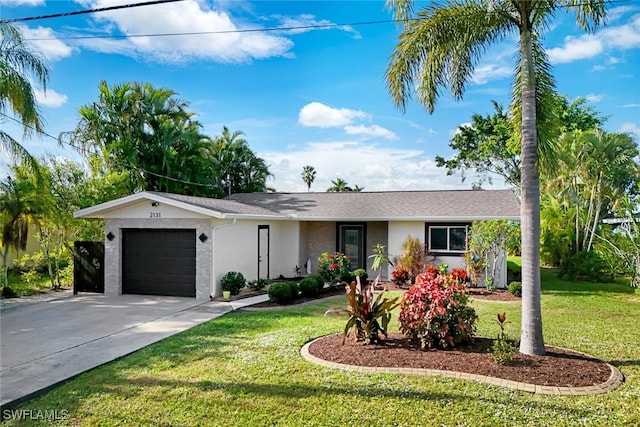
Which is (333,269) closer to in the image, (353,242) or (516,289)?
(353,242)

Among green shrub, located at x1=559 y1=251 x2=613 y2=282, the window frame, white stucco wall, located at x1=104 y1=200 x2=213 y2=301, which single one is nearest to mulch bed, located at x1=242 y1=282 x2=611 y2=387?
white stucco wall, located at x1=104 y1=200 x2=213 y2=301

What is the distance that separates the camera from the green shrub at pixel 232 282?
43.5 feet

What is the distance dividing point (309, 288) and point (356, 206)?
6.18 m

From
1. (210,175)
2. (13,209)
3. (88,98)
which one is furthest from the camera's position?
(210,175)

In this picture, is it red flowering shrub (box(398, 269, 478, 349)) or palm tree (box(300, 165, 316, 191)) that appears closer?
red flowering shrub (box(398, 269, 478, 349))

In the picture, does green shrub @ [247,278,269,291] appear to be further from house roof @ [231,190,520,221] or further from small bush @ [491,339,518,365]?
small bush @ [491,339,518,365]

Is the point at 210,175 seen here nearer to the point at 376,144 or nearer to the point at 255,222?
the point at 376,144

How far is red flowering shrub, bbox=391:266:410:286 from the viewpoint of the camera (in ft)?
49.8

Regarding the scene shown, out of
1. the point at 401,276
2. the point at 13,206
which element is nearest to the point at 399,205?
the point at 401,276

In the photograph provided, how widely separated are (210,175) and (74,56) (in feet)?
49.4

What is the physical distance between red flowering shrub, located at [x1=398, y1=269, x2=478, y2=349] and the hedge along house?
22.9 feet

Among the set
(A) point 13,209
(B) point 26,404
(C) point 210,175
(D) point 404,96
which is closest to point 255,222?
(A) point 13,209

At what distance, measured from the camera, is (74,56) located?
16234mm

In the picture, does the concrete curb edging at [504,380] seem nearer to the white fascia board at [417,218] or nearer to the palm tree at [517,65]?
the palm tree at [517,65]
